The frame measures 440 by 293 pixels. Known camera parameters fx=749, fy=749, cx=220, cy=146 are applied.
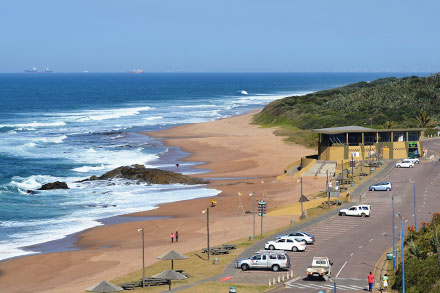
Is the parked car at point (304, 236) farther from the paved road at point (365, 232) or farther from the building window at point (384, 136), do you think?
the building window at point (384, 136)

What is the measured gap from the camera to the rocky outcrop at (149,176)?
249 feet

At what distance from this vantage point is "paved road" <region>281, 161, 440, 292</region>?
3812cm

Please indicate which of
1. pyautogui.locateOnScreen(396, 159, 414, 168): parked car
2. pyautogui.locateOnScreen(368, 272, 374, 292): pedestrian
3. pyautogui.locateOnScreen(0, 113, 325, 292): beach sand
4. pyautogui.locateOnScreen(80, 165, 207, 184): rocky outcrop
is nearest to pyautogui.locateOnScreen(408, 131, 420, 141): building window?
pyautogui.locateOnScreen(396, 159, 414, 168): parked car

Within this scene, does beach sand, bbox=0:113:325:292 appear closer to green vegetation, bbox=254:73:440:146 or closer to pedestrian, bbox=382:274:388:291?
pedestrian, bbox=382:274:388:291

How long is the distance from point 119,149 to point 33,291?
6347cm

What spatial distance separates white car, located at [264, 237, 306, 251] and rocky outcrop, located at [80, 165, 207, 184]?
31906 millimetres

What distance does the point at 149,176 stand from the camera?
7712cm

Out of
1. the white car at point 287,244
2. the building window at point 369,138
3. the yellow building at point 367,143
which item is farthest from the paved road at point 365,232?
the building window at point 369,138

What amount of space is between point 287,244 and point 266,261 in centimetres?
449

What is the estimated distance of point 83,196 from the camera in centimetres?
6919

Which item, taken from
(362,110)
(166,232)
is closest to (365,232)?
(166,232)

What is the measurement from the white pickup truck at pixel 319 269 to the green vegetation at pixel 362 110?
67779mm

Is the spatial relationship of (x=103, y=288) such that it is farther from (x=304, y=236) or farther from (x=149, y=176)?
(x=149, y=176)

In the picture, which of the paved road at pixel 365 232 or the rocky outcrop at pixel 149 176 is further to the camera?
the rocky outcrop at pixel 149 176
